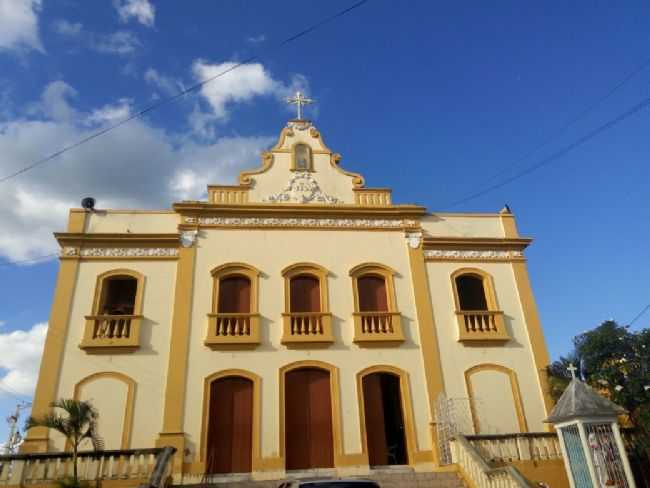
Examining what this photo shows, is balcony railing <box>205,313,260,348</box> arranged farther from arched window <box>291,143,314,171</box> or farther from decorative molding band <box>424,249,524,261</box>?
decorative molding band <box>424,249,524,261</box>

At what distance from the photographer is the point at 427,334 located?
14.6 metres

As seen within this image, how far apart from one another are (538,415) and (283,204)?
969 cm

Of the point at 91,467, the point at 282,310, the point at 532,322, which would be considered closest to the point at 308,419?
the point at 282,310

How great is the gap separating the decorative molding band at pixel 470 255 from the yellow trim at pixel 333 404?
16.1ft

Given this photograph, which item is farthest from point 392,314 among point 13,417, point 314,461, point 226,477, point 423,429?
point 13,417

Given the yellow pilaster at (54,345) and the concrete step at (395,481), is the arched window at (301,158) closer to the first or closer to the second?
the yellow pilaster at (54,345)

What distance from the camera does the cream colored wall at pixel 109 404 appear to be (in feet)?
40.9

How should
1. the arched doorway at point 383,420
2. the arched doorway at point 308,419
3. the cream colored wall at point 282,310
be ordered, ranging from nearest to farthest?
1. the arched doorway at point 308,419
2. the cream colored wall at point 282,310
3. the arched doorway at point 383,420

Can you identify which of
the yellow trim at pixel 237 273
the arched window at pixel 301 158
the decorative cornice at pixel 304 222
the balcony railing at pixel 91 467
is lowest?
the balcony railing at pixel 91 467

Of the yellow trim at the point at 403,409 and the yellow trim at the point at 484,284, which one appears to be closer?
the yellow trim at the point at 403,409

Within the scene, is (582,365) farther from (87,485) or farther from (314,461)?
(87,485)

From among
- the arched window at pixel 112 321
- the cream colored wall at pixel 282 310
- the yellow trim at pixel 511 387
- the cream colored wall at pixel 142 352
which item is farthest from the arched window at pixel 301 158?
the yellow trim at pixel 511 387

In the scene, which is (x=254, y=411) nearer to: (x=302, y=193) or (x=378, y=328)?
(x=378, y=328)

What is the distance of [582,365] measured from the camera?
13484 mm
